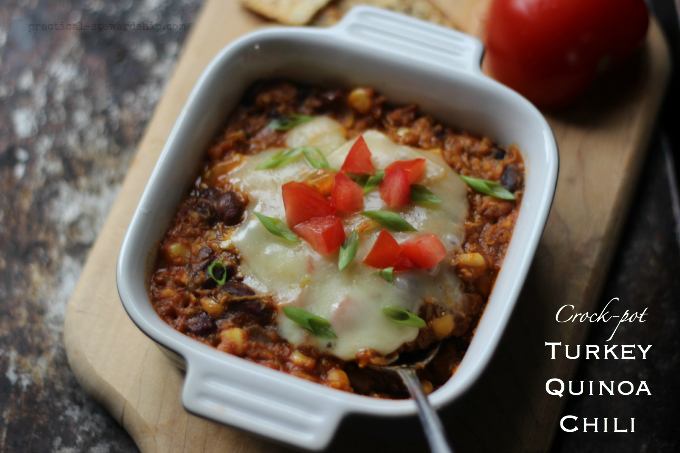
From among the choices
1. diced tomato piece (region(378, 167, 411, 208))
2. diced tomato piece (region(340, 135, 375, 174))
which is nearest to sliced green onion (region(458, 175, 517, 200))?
diced tomato piece (region(378, 167, 411, 208))

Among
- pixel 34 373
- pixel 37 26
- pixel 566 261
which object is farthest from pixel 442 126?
pixel 37 26

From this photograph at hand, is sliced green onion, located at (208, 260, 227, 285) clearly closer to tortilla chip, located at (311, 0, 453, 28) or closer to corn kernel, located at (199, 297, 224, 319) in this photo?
corn kernel, located at (199, 297, 224, 319)

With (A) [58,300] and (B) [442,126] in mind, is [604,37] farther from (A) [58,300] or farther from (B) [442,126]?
(A) [58,300]

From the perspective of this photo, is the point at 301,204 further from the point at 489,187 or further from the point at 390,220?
the point at 489,187

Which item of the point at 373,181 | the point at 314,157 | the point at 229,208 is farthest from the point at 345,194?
the point at 229,208

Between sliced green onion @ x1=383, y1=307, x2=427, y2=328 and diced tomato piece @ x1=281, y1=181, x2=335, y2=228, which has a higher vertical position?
diced tomato piece @ x1=281, y1=181, x2=335, y2=228

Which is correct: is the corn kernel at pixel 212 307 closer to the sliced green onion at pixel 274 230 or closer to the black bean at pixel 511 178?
the sliced green onion at pixel 274 230

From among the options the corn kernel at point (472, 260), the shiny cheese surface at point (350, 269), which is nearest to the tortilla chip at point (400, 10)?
the shiny cheese surface at point (350, 269)
